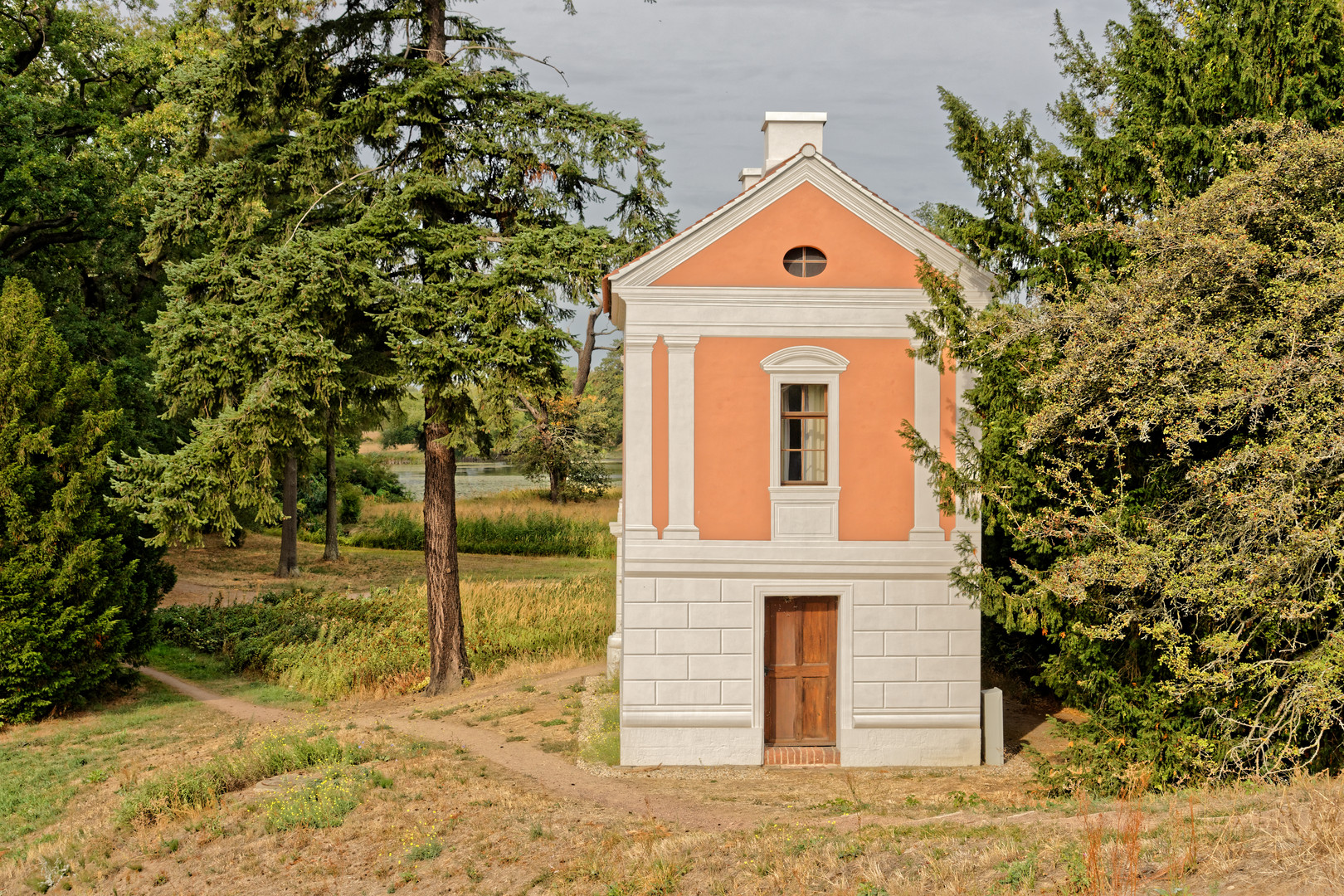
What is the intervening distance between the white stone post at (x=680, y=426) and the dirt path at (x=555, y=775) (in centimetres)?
352

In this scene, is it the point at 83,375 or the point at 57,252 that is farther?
the point at 57,252

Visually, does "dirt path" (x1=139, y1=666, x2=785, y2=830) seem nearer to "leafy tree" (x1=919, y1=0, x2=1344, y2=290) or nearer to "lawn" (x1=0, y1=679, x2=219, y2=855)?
"lawn" (x1=0, y1=679, x2=219, y2=855)

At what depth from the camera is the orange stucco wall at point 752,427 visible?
13.1m

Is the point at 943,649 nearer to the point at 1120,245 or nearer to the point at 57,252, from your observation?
the point at 1120,245

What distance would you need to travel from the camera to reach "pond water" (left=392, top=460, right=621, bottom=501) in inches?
2194

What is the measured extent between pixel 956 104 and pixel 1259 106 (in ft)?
11.9

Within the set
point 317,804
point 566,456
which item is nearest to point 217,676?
point 317,804

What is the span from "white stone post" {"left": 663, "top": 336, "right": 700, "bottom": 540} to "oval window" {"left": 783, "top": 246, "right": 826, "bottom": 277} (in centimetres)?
162

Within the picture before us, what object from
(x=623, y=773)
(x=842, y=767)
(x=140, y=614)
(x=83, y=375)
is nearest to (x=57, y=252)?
(x=83, y=375)

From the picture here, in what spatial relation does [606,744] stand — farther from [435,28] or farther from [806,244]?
[435,28]

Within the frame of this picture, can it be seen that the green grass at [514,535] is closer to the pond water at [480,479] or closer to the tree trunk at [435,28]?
the pond water at [480,479]

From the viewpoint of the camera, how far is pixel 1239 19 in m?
11.9

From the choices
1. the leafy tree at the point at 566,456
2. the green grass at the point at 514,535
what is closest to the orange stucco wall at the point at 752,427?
the leafy tree at the point at 566,456

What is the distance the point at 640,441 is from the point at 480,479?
66194 mm
